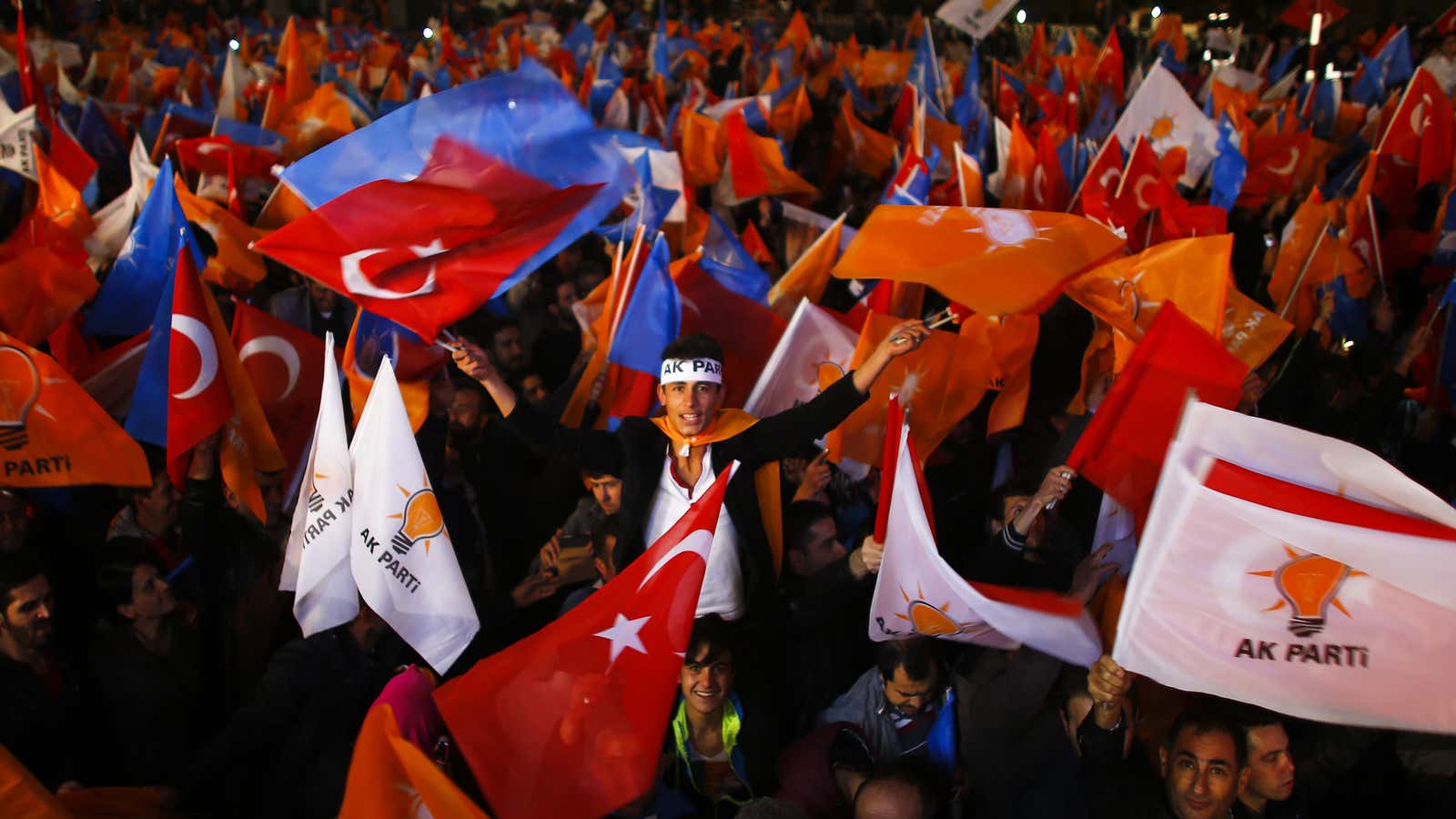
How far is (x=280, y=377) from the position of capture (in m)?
4.34

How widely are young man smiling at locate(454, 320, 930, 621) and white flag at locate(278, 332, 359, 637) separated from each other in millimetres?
770

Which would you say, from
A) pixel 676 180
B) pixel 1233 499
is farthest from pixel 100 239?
pixel 1233 499

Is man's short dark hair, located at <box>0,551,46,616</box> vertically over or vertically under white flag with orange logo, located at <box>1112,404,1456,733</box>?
under

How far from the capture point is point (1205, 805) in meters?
2.65

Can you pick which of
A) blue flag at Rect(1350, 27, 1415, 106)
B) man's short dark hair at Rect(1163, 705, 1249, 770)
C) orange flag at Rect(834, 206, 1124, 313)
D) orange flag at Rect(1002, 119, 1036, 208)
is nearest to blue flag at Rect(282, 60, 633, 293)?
orange flag at Rect(834, 206, 1124, 313)

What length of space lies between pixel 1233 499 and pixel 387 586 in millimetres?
2079

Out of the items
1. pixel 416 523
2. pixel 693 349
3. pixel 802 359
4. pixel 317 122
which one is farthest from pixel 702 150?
pixel 416 523

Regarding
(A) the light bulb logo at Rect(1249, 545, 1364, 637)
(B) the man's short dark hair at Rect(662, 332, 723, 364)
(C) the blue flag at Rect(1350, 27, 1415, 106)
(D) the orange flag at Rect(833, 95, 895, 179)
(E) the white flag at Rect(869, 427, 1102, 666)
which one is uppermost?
(A) the light bulb logo at Rect(1249, 545, 1364, 637)

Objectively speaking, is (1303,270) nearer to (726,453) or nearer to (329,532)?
(726,453)

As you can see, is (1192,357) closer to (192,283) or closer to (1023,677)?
(1023,677)

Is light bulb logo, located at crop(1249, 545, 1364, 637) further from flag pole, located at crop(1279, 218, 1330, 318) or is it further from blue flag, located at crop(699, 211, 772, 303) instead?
flag pole, located at crop(1279, 218, 1330, 318)

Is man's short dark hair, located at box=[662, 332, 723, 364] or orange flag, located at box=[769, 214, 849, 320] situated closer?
man's short dark hair, located at box=[662, 332, 723, 364]

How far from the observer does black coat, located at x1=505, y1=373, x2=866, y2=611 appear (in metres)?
3.36

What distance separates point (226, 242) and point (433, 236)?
208 centimetres
